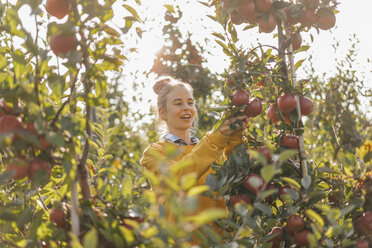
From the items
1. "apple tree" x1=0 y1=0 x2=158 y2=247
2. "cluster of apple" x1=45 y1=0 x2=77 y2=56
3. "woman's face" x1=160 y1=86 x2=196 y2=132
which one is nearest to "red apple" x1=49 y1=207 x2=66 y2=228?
"apple tree" x1=0 y1=0 x2=158 y2=247

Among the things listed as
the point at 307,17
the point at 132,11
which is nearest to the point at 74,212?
the point at 132,11

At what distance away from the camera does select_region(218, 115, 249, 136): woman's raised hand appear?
1823mm

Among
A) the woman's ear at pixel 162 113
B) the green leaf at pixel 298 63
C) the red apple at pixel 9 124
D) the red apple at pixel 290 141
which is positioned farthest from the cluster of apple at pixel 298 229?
the woman's ear at pixel 162 113

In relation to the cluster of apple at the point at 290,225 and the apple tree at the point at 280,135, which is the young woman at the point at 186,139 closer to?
the apple tree at the point at 280,135

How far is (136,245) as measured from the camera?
1103mm

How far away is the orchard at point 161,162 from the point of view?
106 centimetres

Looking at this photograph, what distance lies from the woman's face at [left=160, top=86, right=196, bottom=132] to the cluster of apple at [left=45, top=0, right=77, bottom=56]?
1.39 metres

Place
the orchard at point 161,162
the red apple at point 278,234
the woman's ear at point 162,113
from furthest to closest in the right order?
the woman's ear at point 162,113 → the red apple at point 278,234 → the orchard at point 161,162

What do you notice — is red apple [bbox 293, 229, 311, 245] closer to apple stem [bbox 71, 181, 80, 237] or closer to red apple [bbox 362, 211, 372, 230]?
red apple [bbox 362, 211, 372, 230]

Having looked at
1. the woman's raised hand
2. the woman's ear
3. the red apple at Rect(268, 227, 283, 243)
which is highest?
the woman's ear

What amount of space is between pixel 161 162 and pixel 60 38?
2.15ft

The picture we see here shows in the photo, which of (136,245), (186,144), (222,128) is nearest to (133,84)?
(186,144)

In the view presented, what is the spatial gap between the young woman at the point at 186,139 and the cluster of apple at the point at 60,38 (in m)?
0.74

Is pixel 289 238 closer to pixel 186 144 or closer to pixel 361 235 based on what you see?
pixel 361 235
